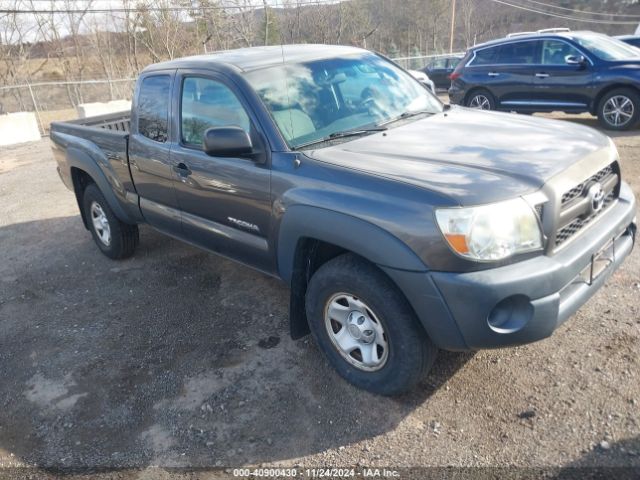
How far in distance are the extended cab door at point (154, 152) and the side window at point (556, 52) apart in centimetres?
781

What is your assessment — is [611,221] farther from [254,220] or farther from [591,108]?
[591,108]

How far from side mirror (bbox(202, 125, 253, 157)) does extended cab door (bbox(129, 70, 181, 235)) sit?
1017mm

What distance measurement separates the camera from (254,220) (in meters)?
3.30

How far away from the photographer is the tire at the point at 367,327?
260 cm

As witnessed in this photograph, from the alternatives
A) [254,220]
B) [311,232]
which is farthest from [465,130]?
[254,220]

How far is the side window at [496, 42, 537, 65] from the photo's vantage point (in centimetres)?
965

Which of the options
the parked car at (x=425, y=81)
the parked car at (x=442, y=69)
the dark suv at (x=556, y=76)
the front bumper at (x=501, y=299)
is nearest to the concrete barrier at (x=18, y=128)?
the parked car at (x=425, y=81)

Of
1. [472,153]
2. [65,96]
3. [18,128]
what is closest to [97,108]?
[18,128]

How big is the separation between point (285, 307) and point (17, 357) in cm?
200

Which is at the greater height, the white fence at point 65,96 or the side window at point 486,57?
the side window at point 486,57

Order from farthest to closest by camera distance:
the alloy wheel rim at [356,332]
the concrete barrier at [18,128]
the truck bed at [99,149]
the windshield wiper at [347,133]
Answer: the concrete barrier at [18,128]
the truck bed at [99,149]
the windshield wiper at [347,133]
the alloy wheel rim at [356,332]

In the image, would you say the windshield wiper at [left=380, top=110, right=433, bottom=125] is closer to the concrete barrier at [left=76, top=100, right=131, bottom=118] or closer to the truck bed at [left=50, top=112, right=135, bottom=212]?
the truck bed at [left=50, top=112, right=135, bottom=212]

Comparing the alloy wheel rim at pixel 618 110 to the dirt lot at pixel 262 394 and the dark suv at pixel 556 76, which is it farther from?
the dirt lot at pixel 262 394

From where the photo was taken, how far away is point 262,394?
3082 mm
